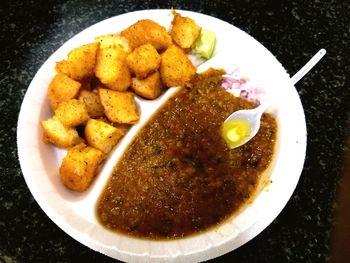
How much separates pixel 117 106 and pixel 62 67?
0.31 metres

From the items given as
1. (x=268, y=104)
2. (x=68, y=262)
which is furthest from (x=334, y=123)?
(x=68, y=262)

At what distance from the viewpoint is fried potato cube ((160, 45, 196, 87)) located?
1.77m

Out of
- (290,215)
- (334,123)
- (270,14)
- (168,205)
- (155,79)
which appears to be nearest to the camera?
(168,205)

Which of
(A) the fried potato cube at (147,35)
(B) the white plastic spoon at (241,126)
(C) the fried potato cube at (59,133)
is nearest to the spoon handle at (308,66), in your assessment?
(B) the white plastic spoon at (241,126)

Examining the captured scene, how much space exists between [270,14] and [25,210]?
5.73 ft

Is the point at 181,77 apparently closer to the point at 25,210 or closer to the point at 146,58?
the point at 146,58

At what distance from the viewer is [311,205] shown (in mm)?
1676

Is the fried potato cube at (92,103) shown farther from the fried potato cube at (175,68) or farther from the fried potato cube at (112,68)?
the fried potato cube at (175,68)

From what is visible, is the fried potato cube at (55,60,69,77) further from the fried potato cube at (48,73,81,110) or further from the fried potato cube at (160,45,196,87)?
the fried potato cube at (160,45,196,87)

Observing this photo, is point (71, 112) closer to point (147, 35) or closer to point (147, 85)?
point (147, 85)

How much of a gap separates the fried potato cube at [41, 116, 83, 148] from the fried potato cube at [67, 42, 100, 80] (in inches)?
8.7

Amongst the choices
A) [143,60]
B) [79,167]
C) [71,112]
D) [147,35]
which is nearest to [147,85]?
[143,60]

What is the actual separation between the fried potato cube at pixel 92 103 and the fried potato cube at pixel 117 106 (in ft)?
0.11

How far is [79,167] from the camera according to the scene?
60.9 inches
